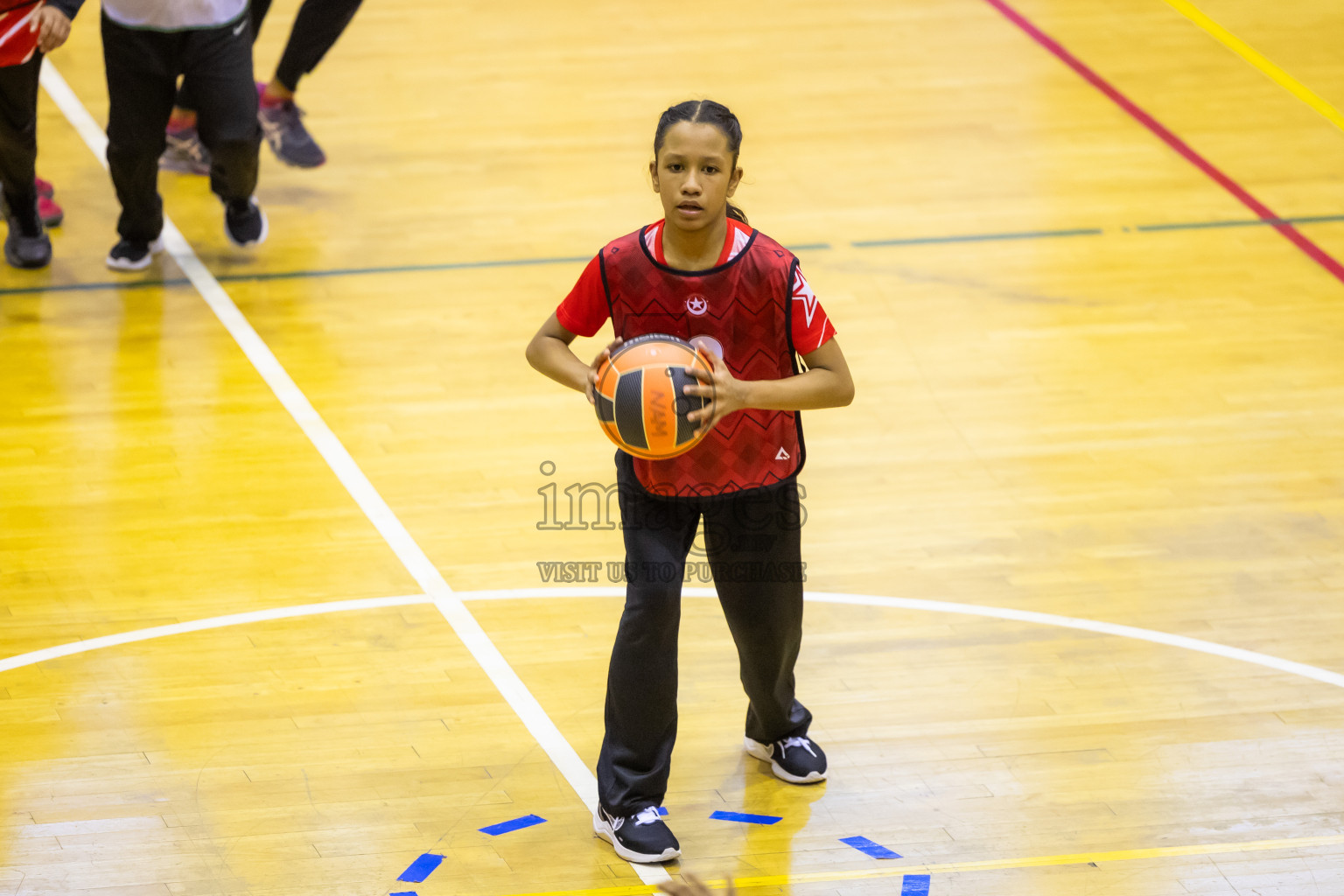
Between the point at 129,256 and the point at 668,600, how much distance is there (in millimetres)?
4030

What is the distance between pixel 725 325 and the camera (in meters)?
3.41

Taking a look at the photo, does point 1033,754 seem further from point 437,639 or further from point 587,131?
point 587,131

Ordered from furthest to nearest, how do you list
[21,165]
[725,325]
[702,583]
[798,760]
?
[21,165]
[702,583]
[798,760]
[725,325]

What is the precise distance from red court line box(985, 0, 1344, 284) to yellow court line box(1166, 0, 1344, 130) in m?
0.92

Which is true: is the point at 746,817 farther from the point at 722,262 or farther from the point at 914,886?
the point at 722,262

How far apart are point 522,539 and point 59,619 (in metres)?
1.39

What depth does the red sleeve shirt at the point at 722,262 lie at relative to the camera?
11.1ft

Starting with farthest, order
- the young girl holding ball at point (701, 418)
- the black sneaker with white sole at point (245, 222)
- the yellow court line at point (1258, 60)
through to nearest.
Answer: the yellow court line at point (1258, 60)
the black sneaker with white sole at point (245, 222)
the young girl holding ball at point (701, 418)

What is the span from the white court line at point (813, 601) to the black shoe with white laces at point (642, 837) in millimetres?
1173

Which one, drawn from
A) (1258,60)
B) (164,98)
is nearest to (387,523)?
(164,98)

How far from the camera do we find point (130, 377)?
19.3 feet

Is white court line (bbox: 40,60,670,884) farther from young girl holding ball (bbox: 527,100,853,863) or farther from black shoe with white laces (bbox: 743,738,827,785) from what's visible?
black shoe with white laces (bbox: 743,738,827,785)

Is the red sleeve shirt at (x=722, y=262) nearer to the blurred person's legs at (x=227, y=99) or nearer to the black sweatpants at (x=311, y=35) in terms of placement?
the blurred person's legs at (x=227, y=99)

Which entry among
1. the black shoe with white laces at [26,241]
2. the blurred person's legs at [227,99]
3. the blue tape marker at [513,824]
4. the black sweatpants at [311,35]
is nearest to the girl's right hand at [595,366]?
the blue tape marker at [513,824]
